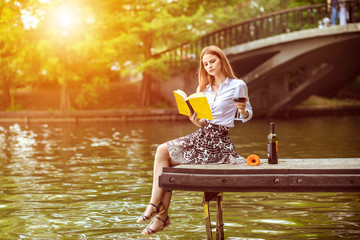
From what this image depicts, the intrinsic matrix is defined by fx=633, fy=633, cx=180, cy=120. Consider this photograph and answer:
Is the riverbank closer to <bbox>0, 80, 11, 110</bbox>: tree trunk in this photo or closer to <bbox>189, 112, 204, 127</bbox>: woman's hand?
<bbox>0, 80, 11, 110</bbox>: tree trunk

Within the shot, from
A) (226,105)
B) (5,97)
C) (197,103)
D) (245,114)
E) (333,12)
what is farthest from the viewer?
(5,97)

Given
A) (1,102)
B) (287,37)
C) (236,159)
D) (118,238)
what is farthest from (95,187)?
(1,102)

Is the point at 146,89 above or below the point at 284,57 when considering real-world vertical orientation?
below

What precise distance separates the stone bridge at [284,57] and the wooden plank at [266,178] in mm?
19738

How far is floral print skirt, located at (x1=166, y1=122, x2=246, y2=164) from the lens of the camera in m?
4.85

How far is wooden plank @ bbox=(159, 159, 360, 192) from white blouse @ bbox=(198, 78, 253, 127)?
0.49m

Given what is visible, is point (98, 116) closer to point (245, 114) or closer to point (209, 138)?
point (209, 138)

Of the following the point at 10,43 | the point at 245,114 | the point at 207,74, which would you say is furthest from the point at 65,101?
the point at 245,114

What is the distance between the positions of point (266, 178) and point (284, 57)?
21768 millimetres

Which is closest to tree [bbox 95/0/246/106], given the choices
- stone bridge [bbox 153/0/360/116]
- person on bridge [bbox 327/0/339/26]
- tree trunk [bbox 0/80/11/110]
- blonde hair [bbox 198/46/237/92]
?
stone bridge [bbox 153/0/360/116]

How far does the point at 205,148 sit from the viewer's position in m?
4.89

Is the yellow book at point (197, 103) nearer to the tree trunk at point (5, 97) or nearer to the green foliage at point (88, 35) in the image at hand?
the green foliage at point (88, 35)

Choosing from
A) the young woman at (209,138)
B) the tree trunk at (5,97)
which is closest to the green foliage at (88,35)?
the tree trunk at (5,97)

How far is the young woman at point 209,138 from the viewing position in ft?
15.6
